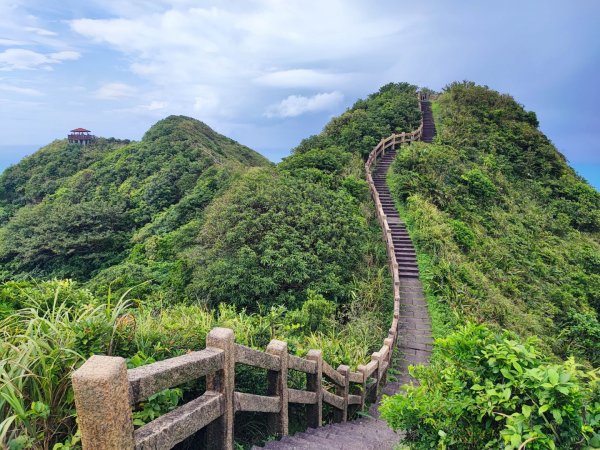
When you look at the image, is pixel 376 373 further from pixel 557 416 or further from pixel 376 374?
pixel 557 416

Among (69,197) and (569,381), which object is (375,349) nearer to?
(569,381)

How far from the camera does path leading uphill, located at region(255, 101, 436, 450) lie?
4.15 metres

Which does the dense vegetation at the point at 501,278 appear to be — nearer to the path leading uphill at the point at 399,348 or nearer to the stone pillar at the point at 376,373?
the path leading uphill at the point at 399,348

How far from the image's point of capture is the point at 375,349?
8.84 meters

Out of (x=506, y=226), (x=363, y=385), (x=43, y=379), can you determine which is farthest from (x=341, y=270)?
(x=43, y=379)

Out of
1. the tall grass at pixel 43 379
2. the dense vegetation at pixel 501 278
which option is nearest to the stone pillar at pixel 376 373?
the dense vegetation at pixel 501 278

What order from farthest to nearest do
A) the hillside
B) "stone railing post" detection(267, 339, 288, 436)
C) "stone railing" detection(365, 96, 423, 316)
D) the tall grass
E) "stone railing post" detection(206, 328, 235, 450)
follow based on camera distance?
the hillside → "stone railing" detection(365, 96, 423, 316) → "stone railing post" detection(267, 339, 288, 436) → "stone railing post" detection(206, 328, 235, 450) → the tall grass

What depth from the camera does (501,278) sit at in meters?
13.1

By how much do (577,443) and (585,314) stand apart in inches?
516

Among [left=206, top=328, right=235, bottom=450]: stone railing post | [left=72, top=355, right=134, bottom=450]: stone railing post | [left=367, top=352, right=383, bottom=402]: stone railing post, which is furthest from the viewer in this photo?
[left=367, top=352, right=383, bottom=402]: stone railing post

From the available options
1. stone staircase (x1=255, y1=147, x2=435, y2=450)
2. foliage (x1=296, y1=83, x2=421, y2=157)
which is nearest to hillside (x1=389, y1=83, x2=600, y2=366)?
stone staircase (x1=255, y1=147, x2=435, y2=450)

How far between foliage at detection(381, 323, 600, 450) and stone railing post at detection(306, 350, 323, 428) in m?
1.50

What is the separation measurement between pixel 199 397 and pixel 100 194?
114 ft

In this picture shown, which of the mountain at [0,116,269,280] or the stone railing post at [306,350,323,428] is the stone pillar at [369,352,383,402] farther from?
the mountain at [0,116,269,280]
